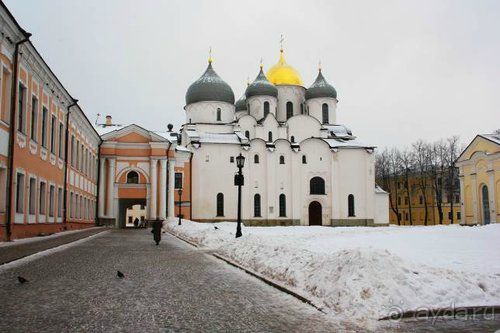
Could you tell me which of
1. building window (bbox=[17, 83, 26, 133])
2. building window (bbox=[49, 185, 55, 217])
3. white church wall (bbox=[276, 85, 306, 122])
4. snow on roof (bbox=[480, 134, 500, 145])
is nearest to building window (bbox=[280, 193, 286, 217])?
white church wall (bbox=[276, 85, 306, 122])

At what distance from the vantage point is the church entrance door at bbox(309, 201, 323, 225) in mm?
59812

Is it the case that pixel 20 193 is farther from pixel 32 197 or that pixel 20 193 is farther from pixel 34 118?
pixel 34 118

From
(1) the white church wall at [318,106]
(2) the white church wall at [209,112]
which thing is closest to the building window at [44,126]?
(2) the white church wall at [209,112]

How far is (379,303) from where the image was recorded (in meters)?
7.53

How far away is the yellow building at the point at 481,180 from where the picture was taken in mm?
46969

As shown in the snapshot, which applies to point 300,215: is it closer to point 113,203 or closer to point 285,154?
point 285,154

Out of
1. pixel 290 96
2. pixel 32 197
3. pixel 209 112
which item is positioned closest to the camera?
pixel 32 197

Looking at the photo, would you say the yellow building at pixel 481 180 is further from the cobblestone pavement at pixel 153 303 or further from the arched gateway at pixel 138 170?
the cobblestone pavement at pixel 153 303

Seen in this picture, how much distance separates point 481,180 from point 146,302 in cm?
4679

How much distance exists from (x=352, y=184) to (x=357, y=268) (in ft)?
175

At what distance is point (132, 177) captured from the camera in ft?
160

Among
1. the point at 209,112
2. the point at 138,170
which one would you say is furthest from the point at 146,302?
the point at 209,112

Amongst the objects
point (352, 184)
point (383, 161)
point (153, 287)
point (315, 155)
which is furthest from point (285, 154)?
point (153, 287)

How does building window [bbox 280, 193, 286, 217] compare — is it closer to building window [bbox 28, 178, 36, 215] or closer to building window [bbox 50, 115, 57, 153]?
building window [bbox 50, 115, 57, 153]
